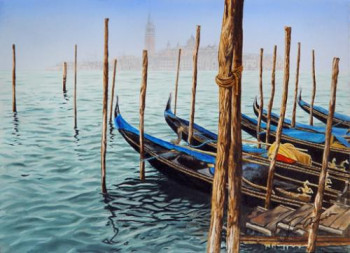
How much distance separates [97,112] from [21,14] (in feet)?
13.2

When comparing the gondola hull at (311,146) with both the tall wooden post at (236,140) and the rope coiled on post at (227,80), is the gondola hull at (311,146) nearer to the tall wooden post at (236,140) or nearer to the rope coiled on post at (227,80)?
the tall wooden post at (236,140)

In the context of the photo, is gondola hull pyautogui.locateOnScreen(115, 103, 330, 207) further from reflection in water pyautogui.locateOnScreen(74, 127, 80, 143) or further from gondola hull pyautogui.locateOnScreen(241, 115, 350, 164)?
reflection in water pyautogui.locateOnScreen(74, 127, 80, 143)

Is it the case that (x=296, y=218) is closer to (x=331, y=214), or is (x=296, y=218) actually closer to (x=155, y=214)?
(x=331, y=214)

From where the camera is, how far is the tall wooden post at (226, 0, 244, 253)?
2.12 meters

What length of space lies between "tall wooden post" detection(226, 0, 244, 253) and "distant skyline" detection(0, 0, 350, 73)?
3.72 ft

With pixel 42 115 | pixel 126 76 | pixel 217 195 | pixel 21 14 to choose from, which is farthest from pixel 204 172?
pixel 126 76

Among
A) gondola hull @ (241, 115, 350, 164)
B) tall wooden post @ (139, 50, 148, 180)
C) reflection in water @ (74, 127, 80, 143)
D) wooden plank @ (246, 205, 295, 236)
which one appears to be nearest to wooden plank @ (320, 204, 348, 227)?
wooden plank @ (246, 205, 295, 236)

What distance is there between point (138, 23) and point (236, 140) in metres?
1.61

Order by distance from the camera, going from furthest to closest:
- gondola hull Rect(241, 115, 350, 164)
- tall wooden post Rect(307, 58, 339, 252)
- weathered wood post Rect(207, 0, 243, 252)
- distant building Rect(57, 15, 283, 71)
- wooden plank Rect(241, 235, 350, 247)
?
gondola hull Rect(241, 115, 350, 164), distant building Rect(57, 15, 283, 71), wooden plank Rect(241, 235, 350, 247), tall wooden post Rect(307, 58, 339, 252), weathered wood post Rect(207, 0, 243, 252)

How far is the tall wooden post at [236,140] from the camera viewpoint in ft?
6.97

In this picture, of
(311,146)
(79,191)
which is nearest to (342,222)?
(311,146)

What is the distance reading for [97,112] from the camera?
7.11m

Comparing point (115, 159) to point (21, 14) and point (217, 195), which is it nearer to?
point (21, 14)

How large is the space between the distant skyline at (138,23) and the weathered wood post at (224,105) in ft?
3.94
